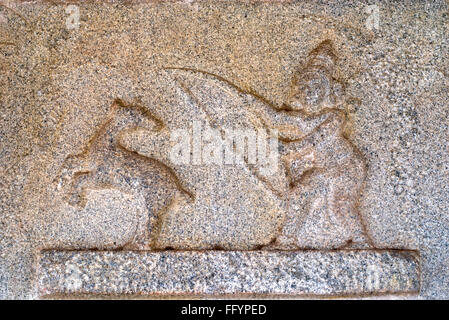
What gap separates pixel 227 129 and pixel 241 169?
0.19 meters

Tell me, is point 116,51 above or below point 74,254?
above

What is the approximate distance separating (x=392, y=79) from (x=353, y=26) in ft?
→ 1.00

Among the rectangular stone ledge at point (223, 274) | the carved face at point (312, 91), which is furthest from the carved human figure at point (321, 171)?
the rectangular stone ledge at point (223, 274)

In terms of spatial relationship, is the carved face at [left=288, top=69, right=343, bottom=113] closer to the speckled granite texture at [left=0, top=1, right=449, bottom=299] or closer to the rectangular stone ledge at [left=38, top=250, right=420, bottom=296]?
the speckled granite texture at [left=0, top=1, right=449, bottom=299]

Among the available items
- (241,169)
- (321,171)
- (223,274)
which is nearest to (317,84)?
(321,171)

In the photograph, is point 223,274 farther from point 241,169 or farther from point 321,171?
point 321,171

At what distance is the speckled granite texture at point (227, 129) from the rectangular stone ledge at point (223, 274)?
0.03 m

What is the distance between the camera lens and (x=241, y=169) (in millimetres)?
2201

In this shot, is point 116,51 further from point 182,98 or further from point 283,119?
point 283,119

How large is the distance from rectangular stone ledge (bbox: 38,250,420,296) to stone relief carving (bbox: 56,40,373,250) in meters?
0.08

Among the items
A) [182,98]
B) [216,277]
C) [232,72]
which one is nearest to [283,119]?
[232,72]

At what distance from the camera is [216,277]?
2.11 metres

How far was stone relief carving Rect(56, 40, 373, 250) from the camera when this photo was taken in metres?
2.15

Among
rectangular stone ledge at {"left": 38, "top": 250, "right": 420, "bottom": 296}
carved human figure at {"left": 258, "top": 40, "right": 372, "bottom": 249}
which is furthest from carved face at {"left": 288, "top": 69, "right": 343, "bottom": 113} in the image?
rectangular stone ledge at {"left": 38, "top": 250, "right": 420, "bottom": 296}
